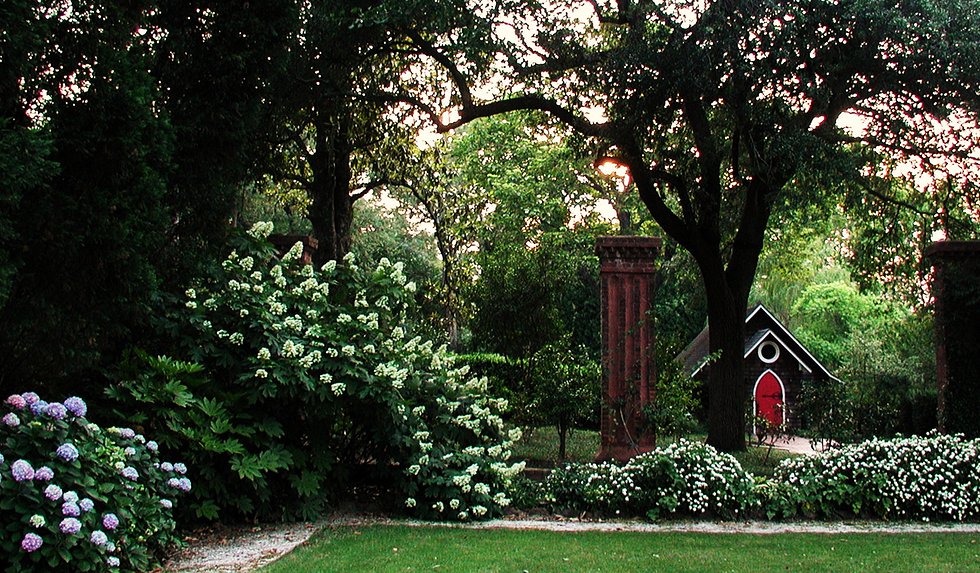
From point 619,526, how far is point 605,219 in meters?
20.1

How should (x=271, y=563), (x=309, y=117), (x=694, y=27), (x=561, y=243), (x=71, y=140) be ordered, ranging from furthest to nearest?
(x=561, y=243) → (x=309, y=117) → (x=694, y=27) → (x=271, y=563) → (x=71, y=140)

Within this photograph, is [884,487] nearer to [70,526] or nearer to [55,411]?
[70,526]

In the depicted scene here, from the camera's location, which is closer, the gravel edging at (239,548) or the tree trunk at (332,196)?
the gravel edging at (239,548)

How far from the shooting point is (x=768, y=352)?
941 inches

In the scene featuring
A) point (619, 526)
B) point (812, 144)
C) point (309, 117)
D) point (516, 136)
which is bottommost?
point (619, 526)

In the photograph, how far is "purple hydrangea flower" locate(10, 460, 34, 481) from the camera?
501cm

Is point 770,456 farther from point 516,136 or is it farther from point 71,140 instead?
point 516,136

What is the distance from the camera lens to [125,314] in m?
6.23

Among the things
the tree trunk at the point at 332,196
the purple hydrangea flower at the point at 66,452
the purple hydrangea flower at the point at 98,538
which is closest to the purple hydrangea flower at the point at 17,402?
the purple hydrangea flower at the point at 66,452

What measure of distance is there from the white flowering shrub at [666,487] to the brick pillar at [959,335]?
385 cm

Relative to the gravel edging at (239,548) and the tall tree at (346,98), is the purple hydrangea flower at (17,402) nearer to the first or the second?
the gravel edging at (239,548)

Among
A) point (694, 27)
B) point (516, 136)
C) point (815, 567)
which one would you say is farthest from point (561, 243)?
point (815, 567)

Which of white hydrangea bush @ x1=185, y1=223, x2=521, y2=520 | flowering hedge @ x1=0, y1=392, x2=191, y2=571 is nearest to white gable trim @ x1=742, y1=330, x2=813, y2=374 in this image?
white hydrangea bush @ x1=185, y1=223, x2=521, y2=520

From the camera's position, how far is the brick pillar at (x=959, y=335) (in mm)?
10805
